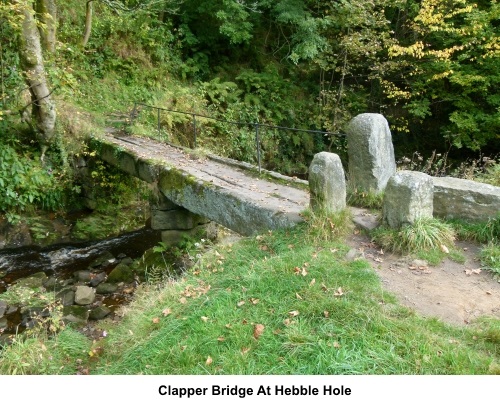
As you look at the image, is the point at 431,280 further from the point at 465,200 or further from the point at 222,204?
the point at 222,204

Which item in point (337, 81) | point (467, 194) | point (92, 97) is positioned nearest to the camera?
point (467, 194)

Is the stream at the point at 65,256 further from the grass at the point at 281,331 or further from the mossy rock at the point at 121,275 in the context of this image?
the grass at the point at 281,331

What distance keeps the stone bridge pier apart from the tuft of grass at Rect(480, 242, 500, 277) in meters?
5.76

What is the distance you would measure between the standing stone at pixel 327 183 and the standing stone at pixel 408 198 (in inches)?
24.5

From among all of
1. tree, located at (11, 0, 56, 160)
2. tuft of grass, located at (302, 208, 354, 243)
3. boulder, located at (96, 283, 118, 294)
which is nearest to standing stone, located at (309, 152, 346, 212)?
tuft of grass, located at (302, 208, 354, 243)

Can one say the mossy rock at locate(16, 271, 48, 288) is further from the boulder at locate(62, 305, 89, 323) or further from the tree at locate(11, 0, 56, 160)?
the tree at locate(11, 0, 56, 160)

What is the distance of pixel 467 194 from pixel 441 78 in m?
9.60

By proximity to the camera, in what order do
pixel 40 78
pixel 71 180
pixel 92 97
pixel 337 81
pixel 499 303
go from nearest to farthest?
pixel 499 303
pixel 40 78
pixel 71 180
pixel 92 97
pixel 337 81

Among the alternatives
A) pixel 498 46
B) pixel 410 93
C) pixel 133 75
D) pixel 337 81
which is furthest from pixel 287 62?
pixel 498 46

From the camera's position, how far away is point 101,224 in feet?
34.7

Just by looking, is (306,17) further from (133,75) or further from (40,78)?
(40,78)

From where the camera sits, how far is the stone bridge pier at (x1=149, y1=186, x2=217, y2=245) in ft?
29.2

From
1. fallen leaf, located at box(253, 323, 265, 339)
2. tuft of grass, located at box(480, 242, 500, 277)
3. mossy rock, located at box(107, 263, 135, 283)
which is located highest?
tuft of grass, located at box(480, 242, 500, 277)

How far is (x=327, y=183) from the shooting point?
213 inches
